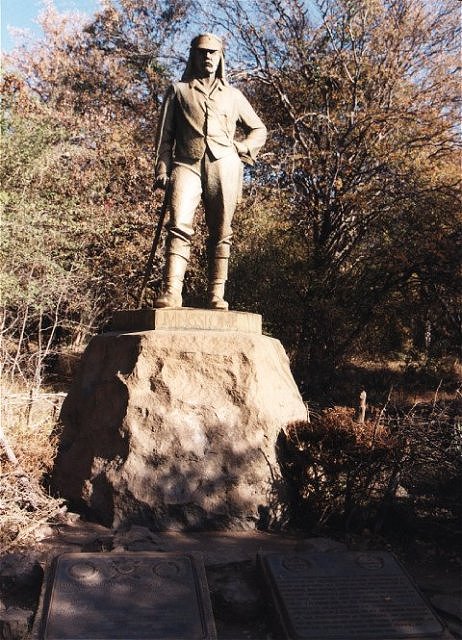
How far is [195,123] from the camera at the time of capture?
4816mm

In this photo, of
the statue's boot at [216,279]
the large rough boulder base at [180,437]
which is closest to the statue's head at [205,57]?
the statue's boot at [216,279]

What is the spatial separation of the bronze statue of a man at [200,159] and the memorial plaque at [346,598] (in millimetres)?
2120

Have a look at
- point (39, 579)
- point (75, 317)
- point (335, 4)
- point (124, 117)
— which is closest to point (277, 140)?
point (335, 4)

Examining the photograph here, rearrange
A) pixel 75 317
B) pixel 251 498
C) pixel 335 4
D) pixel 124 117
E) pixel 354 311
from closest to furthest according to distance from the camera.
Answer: pixel 251 498 → pixel 354 311 → pixel 335 4 → pixel 75 317 → pixel 124 117

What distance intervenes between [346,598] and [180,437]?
5.10ft

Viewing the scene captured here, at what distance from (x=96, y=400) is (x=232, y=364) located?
1.01 m

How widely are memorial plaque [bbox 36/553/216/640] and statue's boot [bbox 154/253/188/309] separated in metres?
1.91

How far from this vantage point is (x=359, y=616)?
9.49ft

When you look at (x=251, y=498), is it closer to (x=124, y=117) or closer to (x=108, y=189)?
(x=108, y=189)

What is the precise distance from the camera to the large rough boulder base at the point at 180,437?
4102 mm

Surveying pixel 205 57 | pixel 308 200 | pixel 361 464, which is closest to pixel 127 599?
pixel 361 464

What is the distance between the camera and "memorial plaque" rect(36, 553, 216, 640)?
2.69 m

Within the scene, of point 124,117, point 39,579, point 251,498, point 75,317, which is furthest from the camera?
point 124,117

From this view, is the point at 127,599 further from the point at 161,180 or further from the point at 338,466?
the point at 161,180
